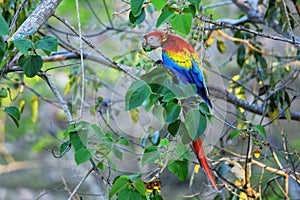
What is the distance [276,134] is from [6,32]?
2347 mm

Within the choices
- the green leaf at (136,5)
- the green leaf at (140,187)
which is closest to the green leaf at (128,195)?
the green leaf at (140,187)

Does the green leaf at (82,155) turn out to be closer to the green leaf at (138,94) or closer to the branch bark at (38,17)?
the green leaf at (138,94)

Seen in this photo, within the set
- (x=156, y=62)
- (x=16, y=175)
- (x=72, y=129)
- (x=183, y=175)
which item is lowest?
(x=16, y=175)

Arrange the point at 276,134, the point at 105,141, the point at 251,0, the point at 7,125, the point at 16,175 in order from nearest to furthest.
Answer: the point at 105,141
the point at 251,0
the point at 276,134
the point at 7,125
the point at 16,175

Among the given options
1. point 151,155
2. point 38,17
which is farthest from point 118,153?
point 38,17

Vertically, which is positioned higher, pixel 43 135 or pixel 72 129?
pixel 72 129

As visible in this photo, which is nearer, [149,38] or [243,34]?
[149,38]

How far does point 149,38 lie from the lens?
93cm

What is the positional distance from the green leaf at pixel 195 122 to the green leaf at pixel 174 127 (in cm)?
4

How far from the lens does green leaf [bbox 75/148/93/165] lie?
92 cm

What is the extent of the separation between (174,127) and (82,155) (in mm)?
170

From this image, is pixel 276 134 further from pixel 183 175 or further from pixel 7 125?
pixel 183 175

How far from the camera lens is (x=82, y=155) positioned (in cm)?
92

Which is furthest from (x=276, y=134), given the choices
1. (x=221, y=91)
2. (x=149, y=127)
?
(x=149, y=127)
